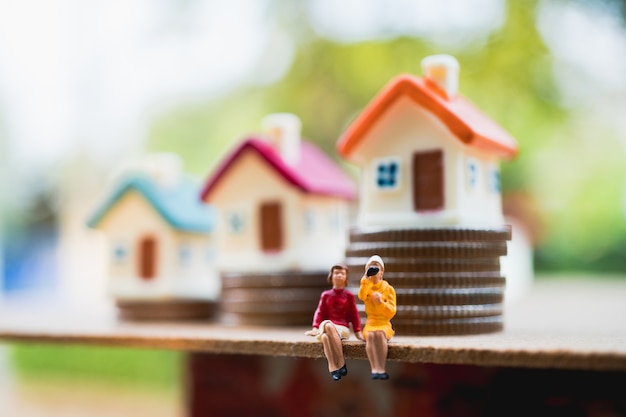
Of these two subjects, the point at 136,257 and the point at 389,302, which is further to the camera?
the point at 136,257

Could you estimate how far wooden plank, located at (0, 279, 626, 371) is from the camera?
1914mm

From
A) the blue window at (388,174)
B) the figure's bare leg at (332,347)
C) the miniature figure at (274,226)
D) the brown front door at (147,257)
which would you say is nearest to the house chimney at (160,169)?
the brown front door at (147,257)

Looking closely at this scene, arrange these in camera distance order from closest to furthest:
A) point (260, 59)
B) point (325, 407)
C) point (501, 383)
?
point (501, 383) → point (325, 407) → point (260, 59)

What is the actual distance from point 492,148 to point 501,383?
3.12ft

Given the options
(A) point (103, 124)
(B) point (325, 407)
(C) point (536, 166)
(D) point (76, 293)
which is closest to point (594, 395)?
(B) point (325, 407)

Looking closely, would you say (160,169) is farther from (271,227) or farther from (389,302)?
(389,302)

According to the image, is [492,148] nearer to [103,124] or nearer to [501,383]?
[501,383]

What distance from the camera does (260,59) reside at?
23.0ft

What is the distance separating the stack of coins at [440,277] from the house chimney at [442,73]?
56 cm

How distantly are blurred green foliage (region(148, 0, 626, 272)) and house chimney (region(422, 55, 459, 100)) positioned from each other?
3825mm

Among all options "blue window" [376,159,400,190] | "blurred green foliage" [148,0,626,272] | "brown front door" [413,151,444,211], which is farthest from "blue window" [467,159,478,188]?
"blurred green foliage" [148,0,626,272]

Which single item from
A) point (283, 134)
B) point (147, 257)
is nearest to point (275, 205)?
point (283, 134)

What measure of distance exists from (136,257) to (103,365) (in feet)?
11.1

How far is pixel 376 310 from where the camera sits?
6.95 feet
